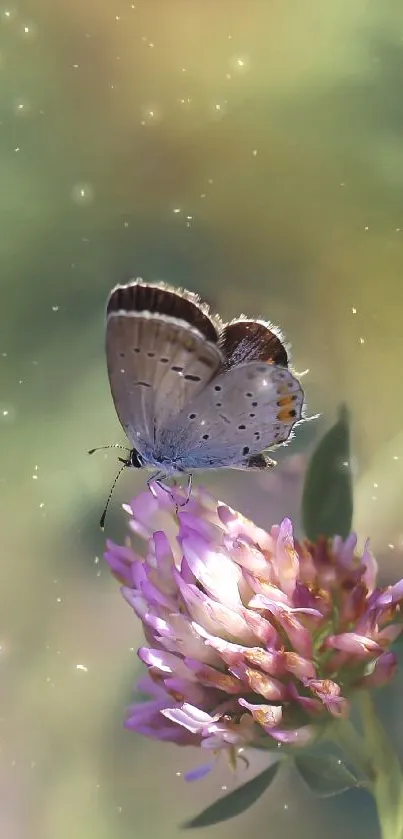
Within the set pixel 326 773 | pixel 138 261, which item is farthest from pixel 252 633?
pixel 138 261


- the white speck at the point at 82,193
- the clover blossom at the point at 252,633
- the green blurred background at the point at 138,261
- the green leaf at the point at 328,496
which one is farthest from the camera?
the white speck at the point at 82,193

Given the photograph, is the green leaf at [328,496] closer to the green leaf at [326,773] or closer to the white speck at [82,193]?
the green leaf at [326,773]

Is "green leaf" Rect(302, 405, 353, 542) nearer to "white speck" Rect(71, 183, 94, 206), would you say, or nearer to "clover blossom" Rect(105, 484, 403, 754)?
"clover blossom" Rect(105, 484, 403, 754)

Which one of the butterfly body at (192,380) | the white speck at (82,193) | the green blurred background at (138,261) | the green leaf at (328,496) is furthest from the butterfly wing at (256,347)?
the white speck at (82,193)

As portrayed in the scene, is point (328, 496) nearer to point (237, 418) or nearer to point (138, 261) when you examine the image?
point (237, 418)

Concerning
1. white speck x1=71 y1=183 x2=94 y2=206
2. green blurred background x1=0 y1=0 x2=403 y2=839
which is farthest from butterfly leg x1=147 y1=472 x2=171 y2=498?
white speck x1=71 y1=183 x2=94 y2=206
